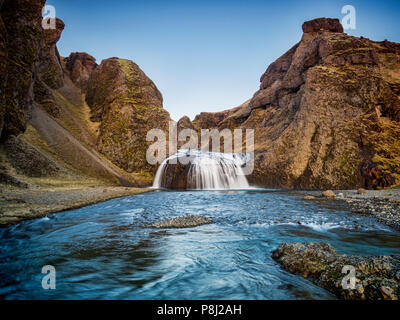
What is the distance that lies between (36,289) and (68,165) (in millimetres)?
22217

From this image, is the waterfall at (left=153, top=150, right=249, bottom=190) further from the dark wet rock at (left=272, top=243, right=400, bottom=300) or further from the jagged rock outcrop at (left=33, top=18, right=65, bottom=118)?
the dark wet rock at (left=272, top=243, right=400, bottom=300)

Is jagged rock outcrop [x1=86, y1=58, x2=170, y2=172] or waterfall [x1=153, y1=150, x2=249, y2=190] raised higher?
jagged rock outcrop [x1=86, y1=58, x2=170, y2=172]

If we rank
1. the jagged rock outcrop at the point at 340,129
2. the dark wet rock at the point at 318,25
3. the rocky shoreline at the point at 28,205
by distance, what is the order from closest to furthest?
the rocky shoreline at the point at 28,205 → the jagged rock outcrop at the point at 340,129 → the dark wet rock at the point at 318,25

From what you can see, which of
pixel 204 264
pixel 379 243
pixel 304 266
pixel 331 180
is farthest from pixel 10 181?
pixel 331 180

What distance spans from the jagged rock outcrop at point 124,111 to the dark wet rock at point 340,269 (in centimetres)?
2987

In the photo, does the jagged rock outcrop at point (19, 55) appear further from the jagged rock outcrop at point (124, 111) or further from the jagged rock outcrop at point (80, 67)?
the jagged rock outcrop at point (80, 67)

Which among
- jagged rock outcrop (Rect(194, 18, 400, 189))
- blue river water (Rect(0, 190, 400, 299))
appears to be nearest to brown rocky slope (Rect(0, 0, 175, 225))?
blue river water (Rect(0, 190, 400, 299))

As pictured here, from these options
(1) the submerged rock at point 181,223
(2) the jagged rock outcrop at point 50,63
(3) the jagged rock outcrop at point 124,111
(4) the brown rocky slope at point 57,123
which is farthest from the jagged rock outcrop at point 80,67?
(1) the submerged rock at point 181,223

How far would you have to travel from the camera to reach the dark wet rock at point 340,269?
2.97 meters

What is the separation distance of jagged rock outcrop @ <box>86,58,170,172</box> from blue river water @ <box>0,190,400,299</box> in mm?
24895

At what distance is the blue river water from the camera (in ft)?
12.4

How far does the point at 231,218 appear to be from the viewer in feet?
32.1

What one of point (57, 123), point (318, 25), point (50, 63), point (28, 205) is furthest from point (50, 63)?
point (318, 25)

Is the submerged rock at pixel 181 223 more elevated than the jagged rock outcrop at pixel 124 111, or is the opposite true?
the jagged rock outcrop at pixel 124 111
